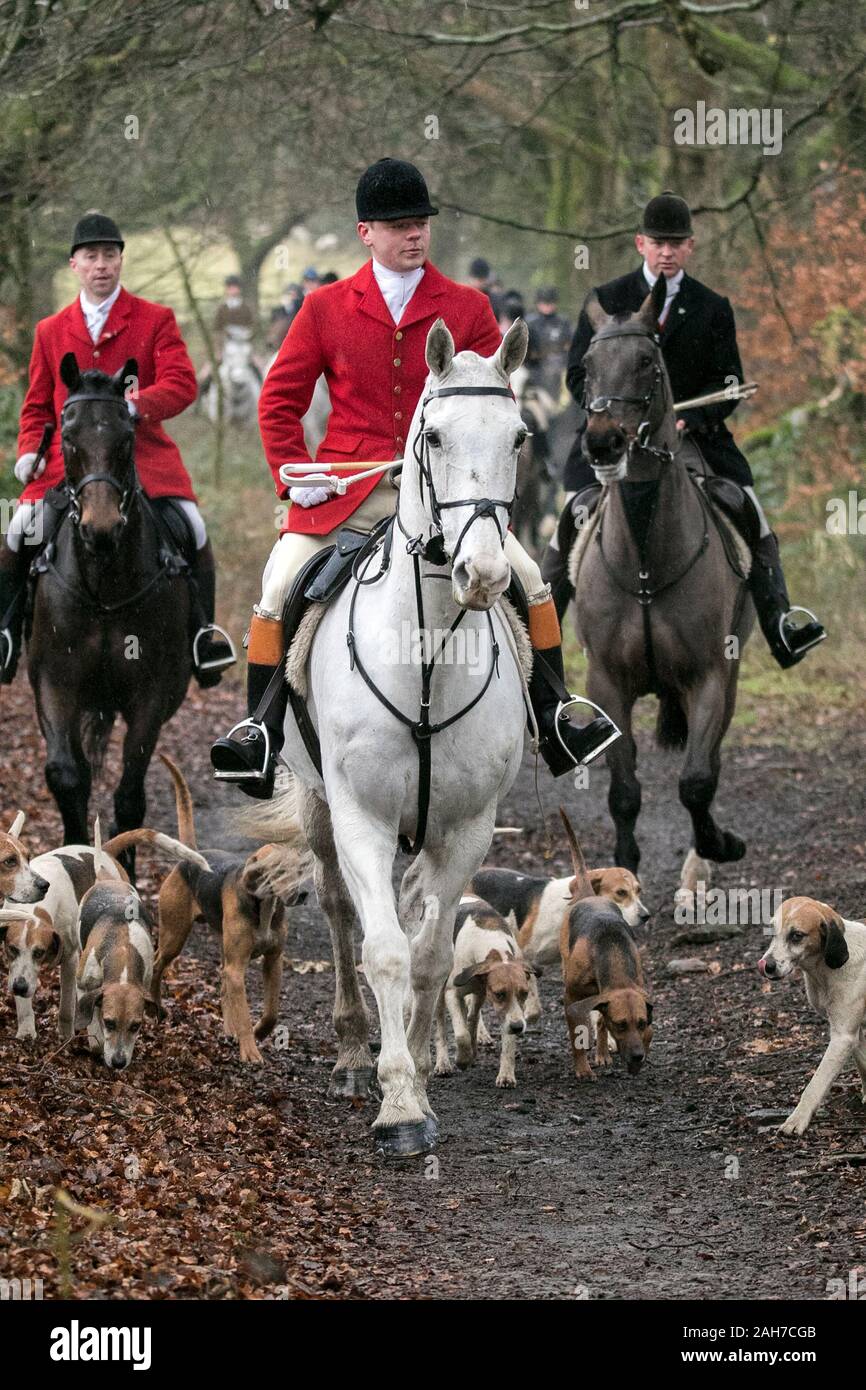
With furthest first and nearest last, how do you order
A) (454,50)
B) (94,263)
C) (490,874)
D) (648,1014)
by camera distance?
(454,50), (94,263), (490,874), (648,1014)

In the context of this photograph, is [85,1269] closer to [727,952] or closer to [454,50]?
[727,952]

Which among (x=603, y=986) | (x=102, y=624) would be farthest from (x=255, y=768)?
(x=102, y=624)

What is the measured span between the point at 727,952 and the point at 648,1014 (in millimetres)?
2385

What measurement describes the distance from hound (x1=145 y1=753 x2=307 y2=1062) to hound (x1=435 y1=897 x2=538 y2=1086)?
68 centimetres

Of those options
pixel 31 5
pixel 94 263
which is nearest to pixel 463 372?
pixel 94 263

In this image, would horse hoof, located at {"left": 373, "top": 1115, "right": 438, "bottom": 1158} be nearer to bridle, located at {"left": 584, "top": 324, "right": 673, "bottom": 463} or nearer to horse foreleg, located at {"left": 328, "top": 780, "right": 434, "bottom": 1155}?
horse foreleg, located at {"left": 328, "top": 780, "right": 434, "bottom": 1155}

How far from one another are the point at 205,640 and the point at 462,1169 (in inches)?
154

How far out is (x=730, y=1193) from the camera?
20.7ft

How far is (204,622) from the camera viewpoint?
392 inches

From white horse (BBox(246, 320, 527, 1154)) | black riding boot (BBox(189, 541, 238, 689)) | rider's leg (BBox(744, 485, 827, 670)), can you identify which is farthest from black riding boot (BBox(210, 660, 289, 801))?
rider's leg (BBox(744, 485, 827, 670))

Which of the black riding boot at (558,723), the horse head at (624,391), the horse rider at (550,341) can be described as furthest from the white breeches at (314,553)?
the horse rider at (550,341)

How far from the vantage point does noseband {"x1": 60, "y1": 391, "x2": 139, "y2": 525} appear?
8664 millimetres

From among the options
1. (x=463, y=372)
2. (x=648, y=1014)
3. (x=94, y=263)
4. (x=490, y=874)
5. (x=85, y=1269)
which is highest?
(x=94, y=263)

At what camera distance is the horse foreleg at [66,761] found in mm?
9125
